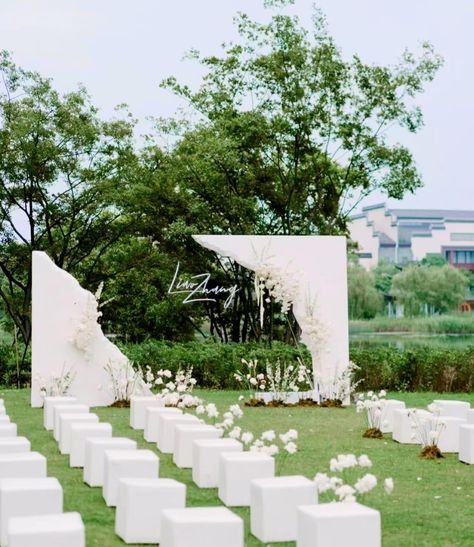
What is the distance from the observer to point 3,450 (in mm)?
8789

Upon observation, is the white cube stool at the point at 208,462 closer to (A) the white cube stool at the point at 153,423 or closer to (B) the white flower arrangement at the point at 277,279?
(A) the white cube stool at the point at 153,423

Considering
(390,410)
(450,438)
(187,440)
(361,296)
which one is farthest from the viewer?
(361,296)

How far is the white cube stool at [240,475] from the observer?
7.94 meters

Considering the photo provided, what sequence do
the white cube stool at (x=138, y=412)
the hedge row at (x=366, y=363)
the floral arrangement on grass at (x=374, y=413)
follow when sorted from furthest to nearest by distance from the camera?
the hedge row at (x=366, y=363) < the white cube stool at (x=138, y=412) < the floral arrangement on grass at (x=374, y=413)

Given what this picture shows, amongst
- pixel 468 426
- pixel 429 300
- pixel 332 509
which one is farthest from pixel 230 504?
pixel 429 300

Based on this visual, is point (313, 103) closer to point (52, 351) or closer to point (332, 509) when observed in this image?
point (52, 351)

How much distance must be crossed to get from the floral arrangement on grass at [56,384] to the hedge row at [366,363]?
3380mm

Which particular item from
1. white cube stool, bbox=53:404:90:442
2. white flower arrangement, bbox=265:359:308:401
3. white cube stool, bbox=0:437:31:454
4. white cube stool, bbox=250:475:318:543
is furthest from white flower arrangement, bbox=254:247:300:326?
white cube stool, bbox=250:475:318:543

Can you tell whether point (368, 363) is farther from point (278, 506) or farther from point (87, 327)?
point (278, 506)

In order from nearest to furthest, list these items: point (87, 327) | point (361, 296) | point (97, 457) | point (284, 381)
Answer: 1. point (97, 457)
2. point (87, 327)
3. point (284, 381)
4. point (361, 296)

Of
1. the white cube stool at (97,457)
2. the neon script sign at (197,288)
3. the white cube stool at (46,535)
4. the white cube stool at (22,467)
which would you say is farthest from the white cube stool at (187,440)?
the neon script sign at (197,288)

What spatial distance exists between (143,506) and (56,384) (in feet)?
28.0

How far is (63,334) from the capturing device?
50.7 ft

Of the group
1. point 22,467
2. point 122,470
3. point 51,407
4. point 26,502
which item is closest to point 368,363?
point 51,407
